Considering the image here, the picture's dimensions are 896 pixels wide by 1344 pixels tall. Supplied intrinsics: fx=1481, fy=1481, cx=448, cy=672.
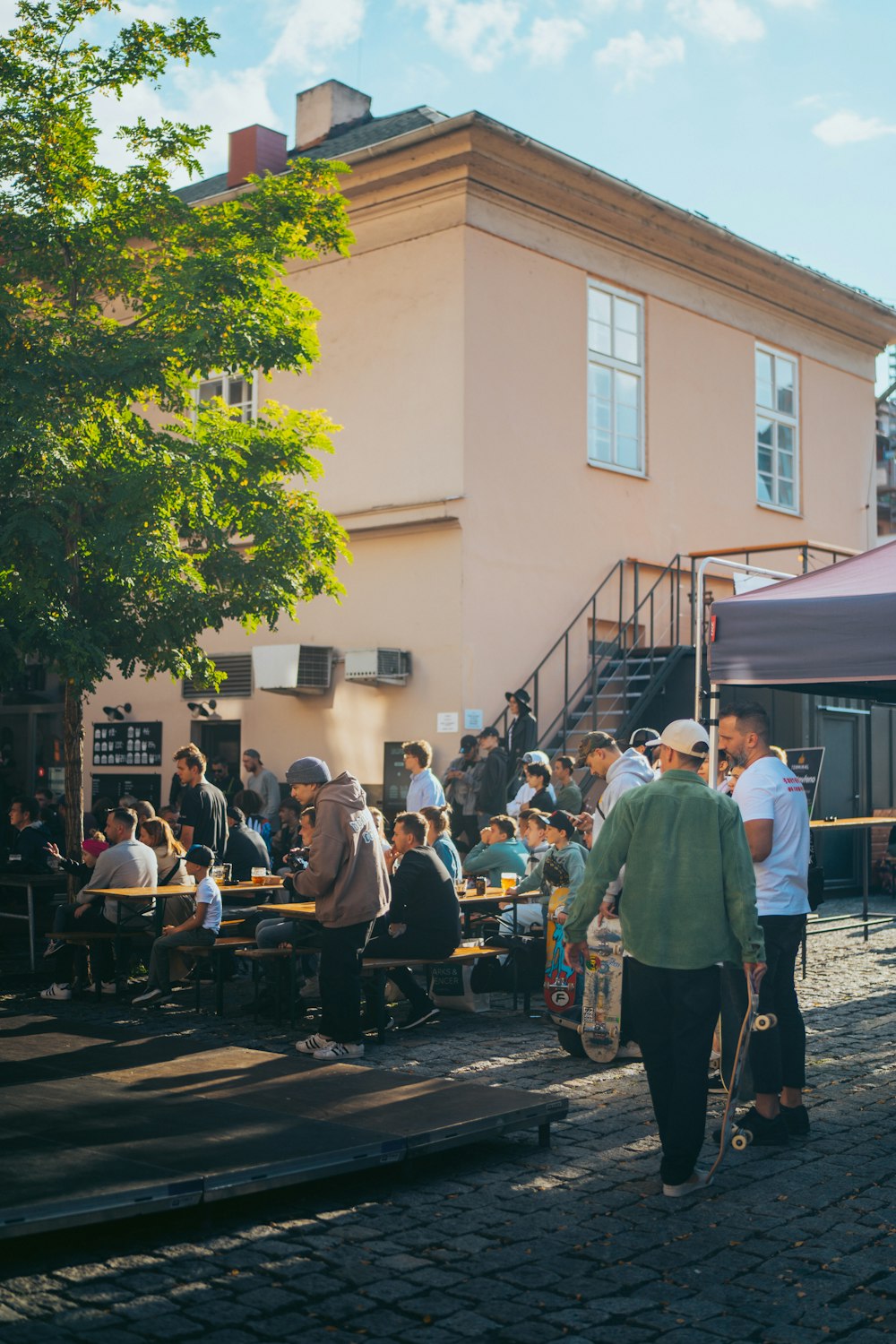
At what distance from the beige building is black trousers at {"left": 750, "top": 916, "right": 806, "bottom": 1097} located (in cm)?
1001

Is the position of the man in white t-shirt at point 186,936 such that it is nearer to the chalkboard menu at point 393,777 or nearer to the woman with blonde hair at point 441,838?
the woman with blonde hair at point 441,838

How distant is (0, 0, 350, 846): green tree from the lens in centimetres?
1180

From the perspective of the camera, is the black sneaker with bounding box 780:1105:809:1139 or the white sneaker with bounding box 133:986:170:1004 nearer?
the black sneaker with bounding box 780:1105:809:1139

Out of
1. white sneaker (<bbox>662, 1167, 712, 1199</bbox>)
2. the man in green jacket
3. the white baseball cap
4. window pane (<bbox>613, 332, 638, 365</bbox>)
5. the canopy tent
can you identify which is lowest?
white sneaker (<bbox>662, 1167, 712, 1199</bbox>)

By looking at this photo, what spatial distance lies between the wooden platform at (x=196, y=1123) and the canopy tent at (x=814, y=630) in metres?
2.65

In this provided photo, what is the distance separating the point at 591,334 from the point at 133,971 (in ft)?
34.5

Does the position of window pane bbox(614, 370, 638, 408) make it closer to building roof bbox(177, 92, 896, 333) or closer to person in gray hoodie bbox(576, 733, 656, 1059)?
building roof bbox(177, 92, 896, 333)

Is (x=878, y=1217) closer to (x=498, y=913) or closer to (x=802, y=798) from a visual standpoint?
(x=802, y=798)

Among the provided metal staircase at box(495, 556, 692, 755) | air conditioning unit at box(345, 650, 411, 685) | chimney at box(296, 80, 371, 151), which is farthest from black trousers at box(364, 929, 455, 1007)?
chimney at box(296, 80, 371, 151)

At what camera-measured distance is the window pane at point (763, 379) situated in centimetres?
2184

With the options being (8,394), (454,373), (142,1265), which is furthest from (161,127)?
(142,1265)

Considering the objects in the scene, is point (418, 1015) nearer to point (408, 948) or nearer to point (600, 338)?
point (408, 948)

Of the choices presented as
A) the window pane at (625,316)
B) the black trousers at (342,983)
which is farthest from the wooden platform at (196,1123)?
the window pane at (625,316)

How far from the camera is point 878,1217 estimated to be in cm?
569
